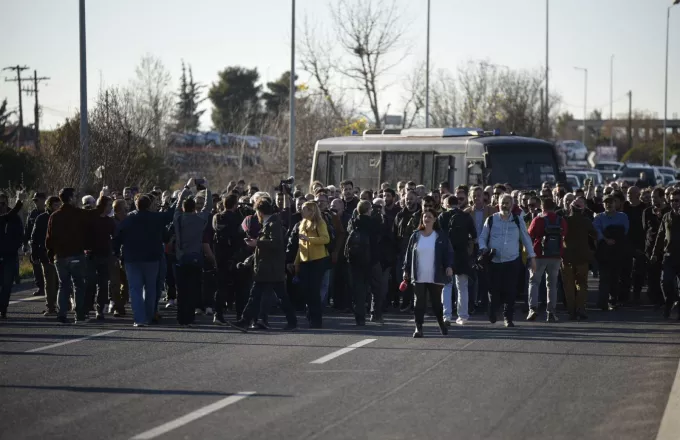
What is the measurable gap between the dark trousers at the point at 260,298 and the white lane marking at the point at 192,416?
5267 mm

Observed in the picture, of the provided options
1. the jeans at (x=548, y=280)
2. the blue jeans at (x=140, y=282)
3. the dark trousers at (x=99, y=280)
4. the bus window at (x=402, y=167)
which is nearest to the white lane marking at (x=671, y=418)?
the jeans at (x=548, y=280)

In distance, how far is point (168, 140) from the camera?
203ft

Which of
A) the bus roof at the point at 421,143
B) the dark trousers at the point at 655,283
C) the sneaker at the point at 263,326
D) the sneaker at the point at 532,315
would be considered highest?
the bus roof at the point at 421,143

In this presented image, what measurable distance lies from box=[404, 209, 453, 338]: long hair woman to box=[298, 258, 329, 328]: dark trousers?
159cm

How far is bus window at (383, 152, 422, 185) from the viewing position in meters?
30.5

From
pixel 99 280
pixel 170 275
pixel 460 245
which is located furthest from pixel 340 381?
pixel 170 275

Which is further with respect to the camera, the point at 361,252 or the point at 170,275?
the point at 170,275

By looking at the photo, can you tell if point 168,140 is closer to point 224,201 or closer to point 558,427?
point 224,201

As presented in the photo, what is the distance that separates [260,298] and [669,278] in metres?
6.25

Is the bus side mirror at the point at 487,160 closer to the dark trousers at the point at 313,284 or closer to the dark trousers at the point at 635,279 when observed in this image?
the dark trousers at the point at 635,279

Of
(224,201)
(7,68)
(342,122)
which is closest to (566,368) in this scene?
(224,201)

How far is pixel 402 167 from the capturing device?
3092 centimetres

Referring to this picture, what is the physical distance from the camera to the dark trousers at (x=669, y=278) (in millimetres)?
18391

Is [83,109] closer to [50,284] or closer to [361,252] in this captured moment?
[50,284]
